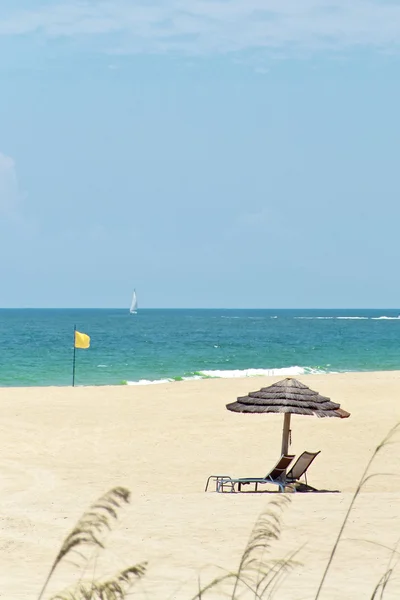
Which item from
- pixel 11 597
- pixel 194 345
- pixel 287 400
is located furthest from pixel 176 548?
pixel 194 345

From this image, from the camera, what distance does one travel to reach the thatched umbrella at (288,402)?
12.5 m

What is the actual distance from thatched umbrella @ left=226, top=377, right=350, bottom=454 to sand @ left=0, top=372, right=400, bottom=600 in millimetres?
1104

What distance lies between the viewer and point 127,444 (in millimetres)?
16547

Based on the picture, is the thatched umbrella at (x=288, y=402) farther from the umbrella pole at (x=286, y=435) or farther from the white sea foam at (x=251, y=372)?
the white sea foam at (x=251, y=372)

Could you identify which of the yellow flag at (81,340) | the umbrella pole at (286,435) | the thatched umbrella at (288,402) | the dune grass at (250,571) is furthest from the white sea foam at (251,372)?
the dune grass at (250,571)

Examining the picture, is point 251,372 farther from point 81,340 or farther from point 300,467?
point 300,467

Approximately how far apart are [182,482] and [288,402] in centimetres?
201

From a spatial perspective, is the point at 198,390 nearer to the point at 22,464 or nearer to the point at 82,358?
the point at 22,464

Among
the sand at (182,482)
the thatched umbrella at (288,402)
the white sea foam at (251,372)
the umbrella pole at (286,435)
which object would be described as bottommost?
the white sea foam at (251,372)

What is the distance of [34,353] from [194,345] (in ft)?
52.5

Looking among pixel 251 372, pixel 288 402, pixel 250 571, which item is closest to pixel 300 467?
pixel 288 402

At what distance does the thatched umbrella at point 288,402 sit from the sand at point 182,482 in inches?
43.5

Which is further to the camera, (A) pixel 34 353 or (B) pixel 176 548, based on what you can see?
(A) pixel 34 353

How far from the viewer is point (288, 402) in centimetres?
1254
